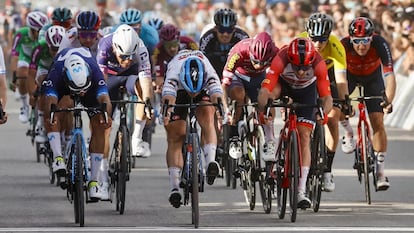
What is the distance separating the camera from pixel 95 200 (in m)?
17.1

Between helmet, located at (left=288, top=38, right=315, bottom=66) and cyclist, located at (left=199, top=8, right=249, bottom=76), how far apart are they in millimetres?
4862

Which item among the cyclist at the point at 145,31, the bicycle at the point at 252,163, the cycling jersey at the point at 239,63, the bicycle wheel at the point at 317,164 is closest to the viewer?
the bicycle wheel at the point at 317,164

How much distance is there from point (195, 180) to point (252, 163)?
6.65ft

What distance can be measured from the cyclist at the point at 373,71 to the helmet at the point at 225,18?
207cm

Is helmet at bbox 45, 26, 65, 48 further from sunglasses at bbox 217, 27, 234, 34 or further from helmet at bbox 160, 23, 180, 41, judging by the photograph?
helmet at bbox 160, 23, 180, 41

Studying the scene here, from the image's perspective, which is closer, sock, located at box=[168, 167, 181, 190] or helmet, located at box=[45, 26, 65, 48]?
sock, located at box=[168, 167, 181, 190]

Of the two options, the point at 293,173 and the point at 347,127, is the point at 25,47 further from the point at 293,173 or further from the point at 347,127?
the point at 293,173

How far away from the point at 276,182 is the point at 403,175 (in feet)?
16.4

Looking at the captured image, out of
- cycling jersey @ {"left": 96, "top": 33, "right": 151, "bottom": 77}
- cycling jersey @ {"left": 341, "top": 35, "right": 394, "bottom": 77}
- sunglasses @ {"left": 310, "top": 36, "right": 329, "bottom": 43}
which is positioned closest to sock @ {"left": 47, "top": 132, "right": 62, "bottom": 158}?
cycling jersey @ {"left": 96, "top": 33, "right": 151, "bottom": 77}

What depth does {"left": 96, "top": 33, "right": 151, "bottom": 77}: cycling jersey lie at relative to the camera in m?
18.6

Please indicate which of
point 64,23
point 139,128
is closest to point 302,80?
point 139,128

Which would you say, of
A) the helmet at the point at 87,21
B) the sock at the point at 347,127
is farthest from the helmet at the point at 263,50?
the sock at the point at 347,127

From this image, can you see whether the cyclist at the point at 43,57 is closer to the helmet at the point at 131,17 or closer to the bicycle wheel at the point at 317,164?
the helmet at the point at 131,17

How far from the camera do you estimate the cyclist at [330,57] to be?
18125 millimetres
